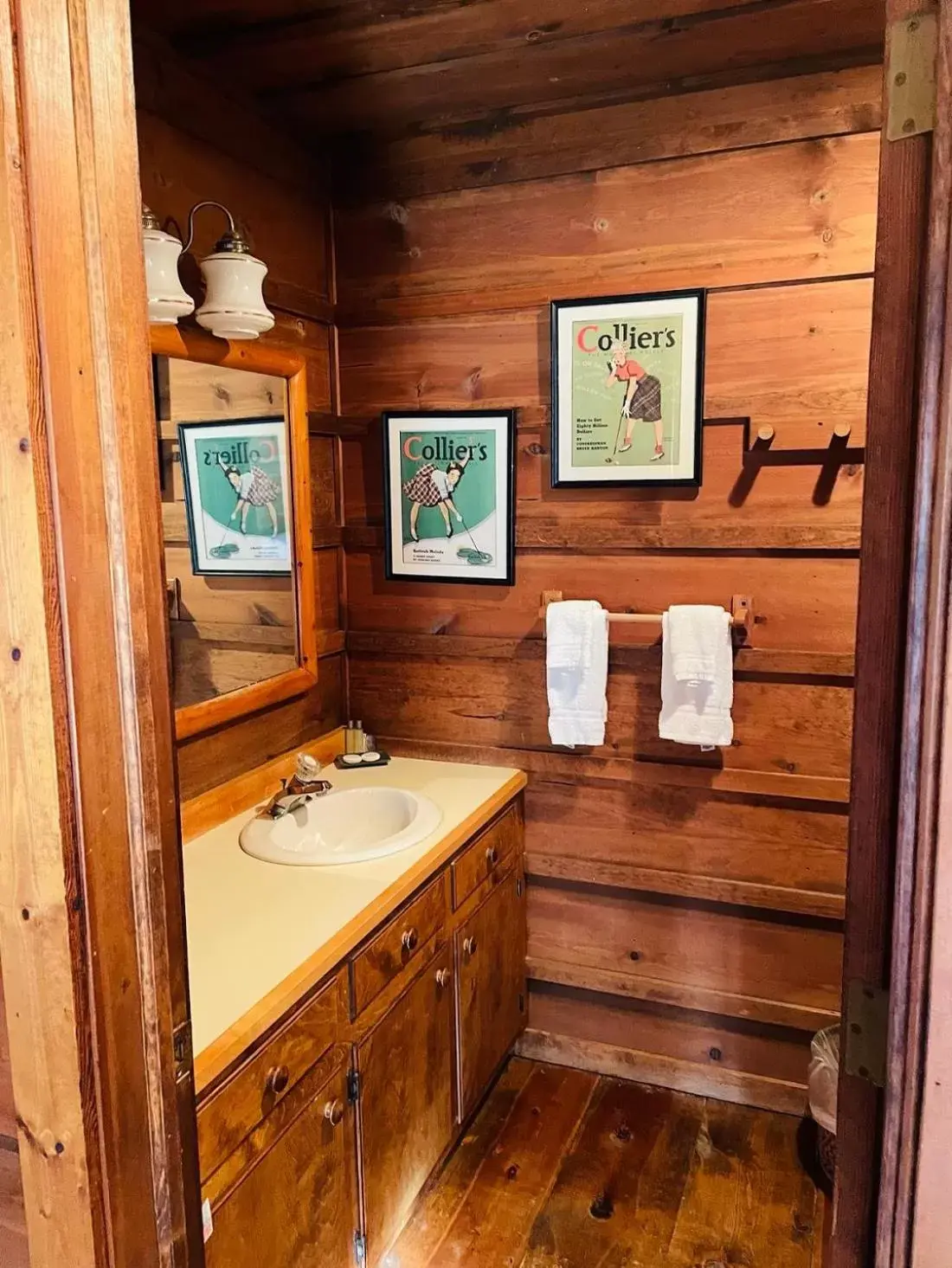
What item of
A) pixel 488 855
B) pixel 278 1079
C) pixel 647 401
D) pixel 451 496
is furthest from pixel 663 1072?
pixel 647 401

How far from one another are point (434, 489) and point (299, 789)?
860mm

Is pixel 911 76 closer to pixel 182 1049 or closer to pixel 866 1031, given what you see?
pixel 866 1031

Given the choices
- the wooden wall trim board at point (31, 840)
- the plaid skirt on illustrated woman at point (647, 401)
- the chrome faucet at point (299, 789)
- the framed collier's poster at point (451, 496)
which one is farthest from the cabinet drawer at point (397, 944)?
the plaid skirt on illustrated woman at point (647, 401)

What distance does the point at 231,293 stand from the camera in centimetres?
192

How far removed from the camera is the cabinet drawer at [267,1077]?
4.16ft

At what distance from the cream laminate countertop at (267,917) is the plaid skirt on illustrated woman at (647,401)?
1.01 meters

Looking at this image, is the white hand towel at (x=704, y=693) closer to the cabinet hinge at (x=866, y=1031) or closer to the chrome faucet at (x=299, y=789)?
the chrome faucet at (x=299, y=789)

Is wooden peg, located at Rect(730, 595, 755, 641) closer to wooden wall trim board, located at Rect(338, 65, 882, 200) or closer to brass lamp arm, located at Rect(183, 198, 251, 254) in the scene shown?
wooden wall trim board, located at Rect(338, 65, 882, 200)

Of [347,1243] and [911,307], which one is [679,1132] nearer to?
[347,1243]

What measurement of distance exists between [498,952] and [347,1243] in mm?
812

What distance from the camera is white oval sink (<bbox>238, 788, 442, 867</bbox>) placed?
1882 millimetres

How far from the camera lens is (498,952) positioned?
2.37 meters

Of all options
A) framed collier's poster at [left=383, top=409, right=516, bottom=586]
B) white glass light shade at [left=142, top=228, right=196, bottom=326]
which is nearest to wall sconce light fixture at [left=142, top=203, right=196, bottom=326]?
white glass light shade at [left=142, top=228, right=196, bottom=326]

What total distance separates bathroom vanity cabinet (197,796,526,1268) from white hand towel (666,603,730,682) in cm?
60
